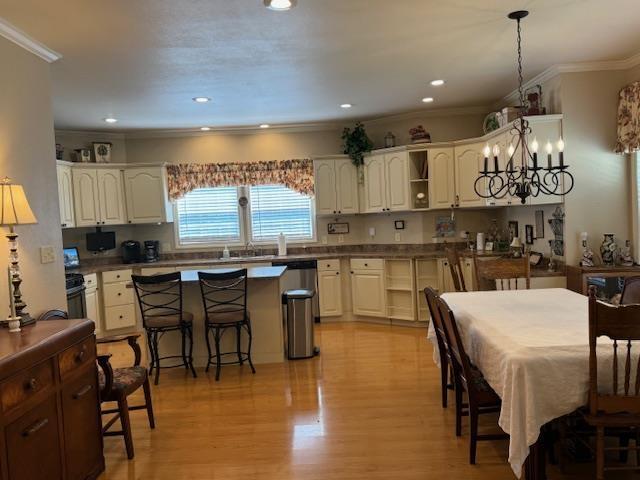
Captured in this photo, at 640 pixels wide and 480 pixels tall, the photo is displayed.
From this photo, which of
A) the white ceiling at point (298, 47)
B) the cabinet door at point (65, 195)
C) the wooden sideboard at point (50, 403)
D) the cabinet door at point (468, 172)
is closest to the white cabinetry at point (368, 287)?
the cabinet door at point (468, 172)

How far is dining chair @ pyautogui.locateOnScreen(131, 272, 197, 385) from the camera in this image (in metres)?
4.41

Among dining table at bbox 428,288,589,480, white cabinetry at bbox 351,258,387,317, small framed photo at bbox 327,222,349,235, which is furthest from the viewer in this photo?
small framed photo at bbox 327,222,349,235

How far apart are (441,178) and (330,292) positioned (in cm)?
208

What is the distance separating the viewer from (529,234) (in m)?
5.38

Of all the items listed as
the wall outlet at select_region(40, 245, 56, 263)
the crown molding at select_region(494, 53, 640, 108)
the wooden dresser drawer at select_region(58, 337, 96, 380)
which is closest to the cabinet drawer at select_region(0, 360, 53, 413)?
the wooden dresser drawer at select_region(58, 337, 96, 380)

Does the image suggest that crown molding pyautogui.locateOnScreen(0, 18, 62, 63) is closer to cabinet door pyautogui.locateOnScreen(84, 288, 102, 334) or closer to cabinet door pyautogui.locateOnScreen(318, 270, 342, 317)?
cabinet door pyautogui.locateOnScreen(84, 288, 102, 334)

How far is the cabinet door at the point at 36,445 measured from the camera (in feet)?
6.67

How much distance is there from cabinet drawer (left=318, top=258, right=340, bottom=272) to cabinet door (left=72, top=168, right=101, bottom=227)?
9.85 ft

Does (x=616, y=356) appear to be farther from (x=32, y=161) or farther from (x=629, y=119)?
(x=32, y=161)

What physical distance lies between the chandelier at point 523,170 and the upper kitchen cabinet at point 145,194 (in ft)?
13.7

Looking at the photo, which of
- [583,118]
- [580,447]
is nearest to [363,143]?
[583,118]

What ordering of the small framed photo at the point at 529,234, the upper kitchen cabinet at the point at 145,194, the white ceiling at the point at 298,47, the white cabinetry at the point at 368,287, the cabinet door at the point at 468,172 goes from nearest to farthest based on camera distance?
the white ceiling at the point at 298,47, the small framed photo at the point at 529,234, the cabinet door at the point at 468,172, the white cabinetry at the point at 368,287, the upper kitchen cabinet at the point at 145,194

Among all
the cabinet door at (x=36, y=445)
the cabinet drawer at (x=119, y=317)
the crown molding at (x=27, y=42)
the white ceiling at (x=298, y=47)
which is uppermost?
the white ceiling at (x=298, y=47)

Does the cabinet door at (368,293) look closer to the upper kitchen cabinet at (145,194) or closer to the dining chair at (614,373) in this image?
the upper kitchen cabinet at (145,194)
